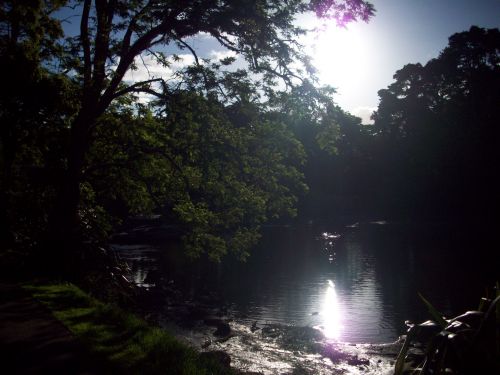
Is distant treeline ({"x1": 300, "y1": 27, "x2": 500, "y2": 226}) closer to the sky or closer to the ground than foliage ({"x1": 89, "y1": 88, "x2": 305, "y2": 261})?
closer to the sky

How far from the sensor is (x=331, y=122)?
49.0 ft

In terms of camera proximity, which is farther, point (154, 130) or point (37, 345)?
point (154, 130)

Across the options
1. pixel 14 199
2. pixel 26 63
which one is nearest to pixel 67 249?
pixel 14 199

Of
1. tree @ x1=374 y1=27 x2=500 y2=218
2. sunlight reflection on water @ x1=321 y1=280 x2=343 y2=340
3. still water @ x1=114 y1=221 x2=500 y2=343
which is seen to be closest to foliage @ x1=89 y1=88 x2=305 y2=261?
sunlight reflection on water @ x1=321 y1=280 x2=343 y2=340

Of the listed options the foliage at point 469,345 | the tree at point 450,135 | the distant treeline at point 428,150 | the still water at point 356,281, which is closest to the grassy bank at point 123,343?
the foliage at point 469,345

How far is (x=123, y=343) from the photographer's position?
826cm

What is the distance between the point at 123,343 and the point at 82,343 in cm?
82

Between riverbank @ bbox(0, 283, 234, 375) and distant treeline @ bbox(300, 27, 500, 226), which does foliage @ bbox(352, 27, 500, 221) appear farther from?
riverbank @ bbox(0, 283, 234, 375)

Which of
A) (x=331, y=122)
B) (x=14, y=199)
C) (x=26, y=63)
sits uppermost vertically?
(x=26, y=63)

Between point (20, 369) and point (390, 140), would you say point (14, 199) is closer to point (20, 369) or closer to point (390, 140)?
point (20, 369)

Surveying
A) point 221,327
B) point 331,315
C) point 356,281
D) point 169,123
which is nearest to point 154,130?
point 169,123

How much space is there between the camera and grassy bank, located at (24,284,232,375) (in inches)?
282

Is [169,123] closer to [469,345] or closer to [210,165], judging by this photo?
[210,165]

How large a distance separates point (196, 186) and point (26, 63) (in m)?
7.01
